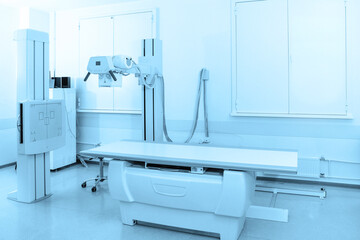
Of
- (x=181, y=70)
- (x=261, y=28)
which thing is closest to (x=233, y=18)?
(x=261, y=28)

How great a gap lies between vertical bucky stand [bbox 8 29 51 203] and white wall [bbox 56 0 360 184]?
144cm

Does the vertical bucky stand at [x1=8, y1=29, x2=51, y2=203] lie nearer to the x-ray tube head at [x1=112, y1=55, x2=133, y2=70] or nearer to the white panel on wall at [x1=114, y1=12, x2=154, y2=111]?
the x-ray tube head at [x1=112, y1=55, x2=133, y2=70]

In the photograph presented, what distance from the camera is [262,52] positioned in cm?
362

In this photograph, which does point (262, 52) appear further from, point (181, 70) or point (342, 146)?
point (342, 146)

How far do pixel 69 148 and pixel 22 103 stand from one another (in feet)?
5.42

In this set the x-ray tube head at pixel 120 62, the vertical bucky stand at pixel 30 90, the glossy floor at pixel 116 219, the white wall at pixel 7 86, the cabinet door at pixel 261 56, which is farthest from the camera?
the white wall at pixel 7 86

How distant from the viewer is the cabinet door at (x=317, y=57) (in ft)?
11.0

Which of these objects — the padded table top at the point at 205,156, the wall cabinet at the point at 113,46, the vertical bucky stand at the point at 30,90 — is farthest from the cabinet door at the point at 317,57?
the vertical bucky stand at the point at 30,90

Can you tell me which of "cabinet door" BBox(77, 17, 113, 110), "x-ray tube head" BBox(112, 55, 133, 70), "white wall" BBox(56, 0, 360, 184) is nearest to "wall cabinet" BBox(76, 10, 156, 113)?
"cabinet door" BBox(77, 17, 113, 110)

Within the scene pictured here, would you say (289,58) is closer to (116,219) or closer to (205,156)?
(205,156)

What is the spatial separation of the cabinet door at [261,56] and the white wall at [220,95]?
0.13 metres

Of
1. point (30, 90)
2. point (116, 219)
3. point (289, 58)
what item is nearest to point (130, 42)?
point (30, 90)

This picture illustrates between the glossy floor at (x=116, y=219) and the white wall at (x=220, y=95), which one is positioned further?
the white wall at (x=220, y=95)

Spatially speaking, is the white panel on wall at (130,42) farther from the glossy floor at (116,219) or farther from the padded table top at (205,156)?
the padded table top at (205,156)
